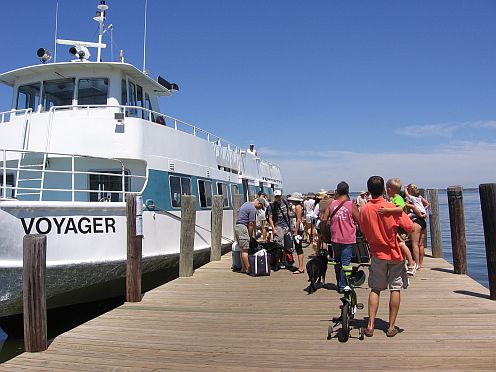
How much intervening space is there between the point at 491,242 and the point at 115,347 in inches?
208

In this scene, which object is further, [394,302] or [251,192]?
[251,192]

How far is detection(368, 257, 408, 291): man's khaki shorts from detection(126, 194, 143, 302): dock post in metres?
3.70

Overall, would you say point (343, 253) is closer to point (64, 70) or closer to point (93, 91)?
point (93, 91)

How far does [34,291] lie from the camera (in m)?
5.08

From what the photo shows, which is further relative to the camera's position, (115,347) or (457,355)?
(115,347)

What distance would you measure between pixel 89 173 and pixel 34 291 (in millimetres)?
3159

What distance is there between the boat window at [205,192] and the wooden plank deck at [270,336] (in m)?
4.80

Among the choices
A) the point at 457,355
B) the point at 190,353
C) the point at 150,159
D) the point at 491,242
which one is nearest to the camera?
the point at 457,355

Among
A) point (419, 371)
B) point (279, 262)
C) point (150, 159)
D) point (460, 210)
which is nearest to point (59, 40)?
point (150, 159)

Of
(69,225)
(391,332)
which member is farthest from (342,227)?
(69,225)

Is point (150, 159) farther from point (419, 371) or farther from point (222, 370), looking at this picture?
point (419, 371)

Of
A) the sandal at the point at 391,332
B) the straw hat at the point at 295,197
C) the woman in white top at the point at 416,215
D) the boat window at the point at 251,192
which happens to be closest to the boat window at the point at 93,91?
the straw hat at the point at 295,197

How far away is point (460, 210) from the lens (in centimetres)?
837

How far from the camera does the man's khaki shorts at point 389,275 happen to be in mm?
4980
